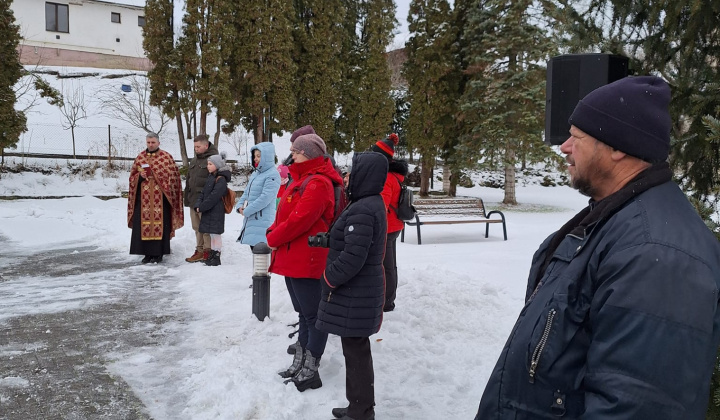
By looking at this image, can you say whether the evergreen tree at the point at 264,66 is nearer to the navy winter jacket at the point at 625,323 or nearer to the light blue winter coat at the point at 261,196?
the light blue winter coat at the point at 261,196

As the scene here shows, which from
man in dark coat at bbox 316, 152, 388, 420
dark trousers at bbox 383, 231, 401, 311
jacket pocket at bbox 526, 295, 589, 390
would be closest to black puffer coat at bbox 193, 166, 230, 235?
dark trousers at bbox 383, 231, 401, 311

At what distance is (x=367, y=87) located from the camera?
961 inches

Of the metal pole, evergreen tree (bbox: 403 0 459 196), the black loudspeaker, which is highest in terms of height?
evergreen tree (bbox: 403 0 459 196)

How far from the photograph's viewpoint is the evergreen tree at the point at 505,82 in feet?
60.3

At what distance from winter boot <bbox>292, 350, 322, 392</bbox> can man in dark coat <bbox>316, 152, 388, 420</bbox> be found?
40cm

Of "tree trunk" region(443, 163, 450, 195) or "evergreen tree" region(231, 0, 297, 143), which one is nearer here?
"evergreen tree" region(231, 0, 297, 143)

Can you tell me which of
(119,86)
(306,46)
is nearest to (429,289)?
(306,46)

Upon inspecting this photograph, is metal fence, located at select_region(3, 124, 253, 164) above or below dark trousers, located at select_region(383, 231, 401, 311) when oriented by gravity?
above

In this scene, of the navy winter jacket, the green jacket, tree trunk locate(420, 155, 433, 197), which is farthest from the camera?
tree trunk locate(420, 155, 433, 197)

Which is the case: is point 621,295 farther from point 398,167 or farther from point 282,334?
point 398,167

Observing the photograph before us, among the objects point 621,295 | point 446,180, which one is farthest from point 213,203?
point 446,180

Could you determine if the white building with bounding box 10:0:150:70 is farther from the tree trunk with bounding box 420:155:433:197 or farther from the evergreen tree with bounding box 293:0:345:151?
the tree trunk with bounding box 420:155:433:197

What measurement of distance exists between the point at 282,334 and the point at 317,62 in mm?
19298

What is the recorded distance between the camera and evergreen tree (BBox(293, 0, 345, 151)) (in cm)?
2292
